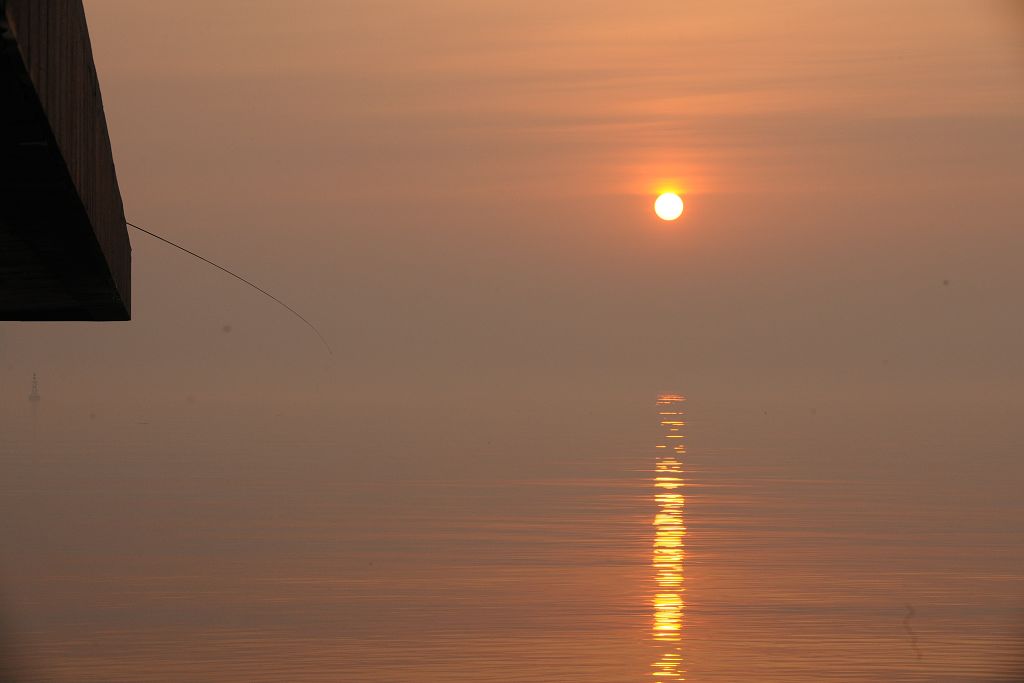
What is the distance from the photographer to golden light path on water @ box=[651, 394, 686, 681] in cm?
2644

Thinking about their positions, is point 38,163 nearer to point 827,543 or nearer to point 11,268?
point 11,268

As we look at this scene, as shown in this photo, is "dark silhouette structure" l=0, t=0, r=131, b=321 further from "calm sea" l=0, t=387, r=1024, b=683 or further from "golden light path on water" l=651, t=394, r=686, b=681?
"golden light path on water" l=651, t=394, r=686, b=681

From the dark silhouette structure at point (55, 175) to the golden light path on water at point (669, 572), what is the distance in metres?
12.2

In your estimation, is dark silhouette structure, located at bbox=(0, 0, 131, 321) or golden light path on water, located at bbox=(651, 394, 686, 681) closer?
dark silhouette structure, located at bbox=(0, 0, 131, 321)

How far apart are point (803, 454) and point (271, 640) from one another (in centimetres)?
8415

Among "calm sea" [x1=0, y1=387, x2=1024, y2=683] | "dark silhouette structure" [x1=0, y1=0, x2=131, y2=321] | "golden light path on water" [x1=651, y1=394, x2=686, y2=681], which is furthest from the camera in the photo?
"calm sea" [x1=0, y1=387, x2=1024, y2=683]

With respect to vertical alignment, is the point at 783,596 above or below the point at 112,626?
above

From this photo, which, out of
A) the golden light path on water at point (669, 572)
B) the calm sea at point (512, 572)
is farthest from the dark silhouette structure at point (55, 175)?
A: the golden light path on water at point (669, 572)

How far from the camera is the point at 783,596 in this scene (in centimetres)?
3431

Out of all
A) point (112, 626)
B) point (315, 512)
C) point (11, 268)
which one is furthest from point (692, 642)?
point (315, 512)

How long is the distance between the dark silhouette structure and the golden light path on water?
40.0 ft

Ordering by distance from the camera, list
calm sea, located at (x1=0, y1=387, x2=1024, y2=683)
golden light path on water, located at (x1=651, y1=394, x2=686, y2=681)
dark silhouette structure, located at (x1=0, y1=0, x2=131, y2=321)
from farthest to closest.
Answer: calm sea, located at (x1=0, y1=387, x2=1024, y2=683), golden light path on water, located at (x1=651, y1=394, x2=686, y2=681), dark silhouette structure, located at (x1=0, y1=0, x2=131, y2=321)

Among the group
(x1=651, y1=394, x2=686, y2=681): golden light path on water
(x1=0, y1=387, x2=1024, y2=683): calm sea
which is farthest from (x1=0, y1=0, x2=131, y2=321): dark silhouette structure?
(x1=651, y1=394, x2=686, y2=681): golden light path on water

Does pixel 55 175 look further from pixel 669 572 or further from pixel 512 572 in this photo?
pixel 669 572
